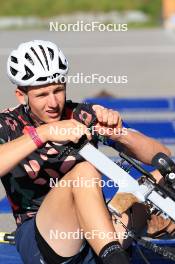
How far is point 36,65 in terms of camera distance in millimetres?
4961

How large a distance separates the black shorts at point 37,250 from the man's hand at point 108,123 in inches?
23.3

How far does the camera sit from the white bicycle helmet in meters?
4.92

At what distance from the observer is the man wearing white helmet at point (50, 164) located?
458 centimetres

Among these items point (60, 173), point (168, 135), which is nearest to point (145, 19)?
point (168, 135)

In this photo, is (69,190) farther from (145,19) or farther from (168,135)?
(145,19)

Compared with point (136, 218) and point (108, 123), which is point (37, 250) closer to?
point (136, 218)

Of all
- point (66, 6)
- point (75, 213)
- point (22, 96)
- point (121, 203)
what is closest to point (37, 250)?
point (75, 213)

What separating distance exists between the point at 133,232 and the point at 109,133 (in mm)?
551

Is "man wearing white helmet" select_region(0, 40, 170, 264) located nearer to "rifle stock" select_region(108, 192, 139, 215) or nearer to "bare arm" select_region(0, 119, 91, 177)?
"bare arm" select_region(0, 119, 91, 177)

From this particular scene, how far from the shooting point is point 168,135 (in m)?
10.8

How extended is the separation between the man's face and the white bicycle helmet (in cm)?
4

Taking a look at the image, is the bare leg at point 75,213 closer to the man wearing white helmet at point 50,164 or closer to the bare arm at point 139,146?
the man wearing white helmet at point 50,164

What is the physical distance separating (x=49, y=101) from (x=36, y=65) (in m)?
0.23

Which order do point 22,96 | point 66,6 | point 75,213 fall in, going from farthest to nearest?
1. point 66,6
2. point 22,96
3. point 75,213
